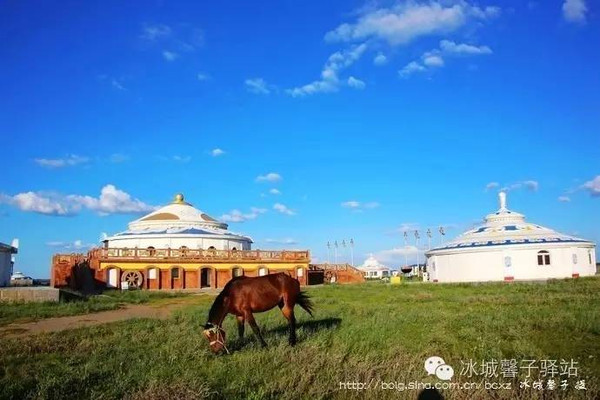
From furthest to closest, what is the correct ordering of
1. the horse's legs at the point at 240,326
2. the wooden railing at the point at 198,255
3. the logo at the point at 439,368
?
1. the wooden railing at the point at 198,255
2. the horse's legs at the point at 240,326
3. the logo at the point at 439,368

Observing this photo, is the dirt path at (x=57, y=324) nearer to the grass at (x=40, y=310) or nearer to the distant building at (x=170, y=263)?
the grass at (x=40, y=310)

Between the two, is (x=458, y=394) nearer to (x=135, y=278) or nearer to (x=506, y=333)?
(x=506, y=333)

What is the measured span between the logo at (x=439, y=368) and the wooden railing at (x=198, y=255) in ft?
126

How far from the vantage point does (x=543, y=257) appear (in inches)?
1724

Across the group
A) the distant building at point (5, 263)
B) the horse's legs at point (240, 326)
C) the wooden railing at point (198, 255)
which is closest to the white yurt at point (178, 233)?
the wooden railing at point (198, 255)

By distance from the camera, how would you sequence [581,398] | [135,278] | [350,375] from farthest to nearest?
[135,278], [350,375], [581,398]

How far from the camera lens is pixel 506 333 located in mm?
12836

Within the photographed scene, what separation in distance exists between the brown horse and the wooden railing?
3511cm

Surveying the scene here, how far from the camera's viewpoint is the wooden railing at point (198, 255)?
4434 cm

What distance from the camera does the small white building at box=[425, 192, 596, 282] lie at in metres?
43.8

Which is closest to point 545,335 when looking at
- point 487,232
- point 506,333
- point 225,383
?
point 506,333

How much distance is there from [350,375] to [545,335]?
6.75 meters

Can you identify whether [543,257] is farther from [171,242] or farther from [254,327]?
[254,327]

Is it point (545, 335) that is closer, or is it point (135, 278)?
point (545, 335)
